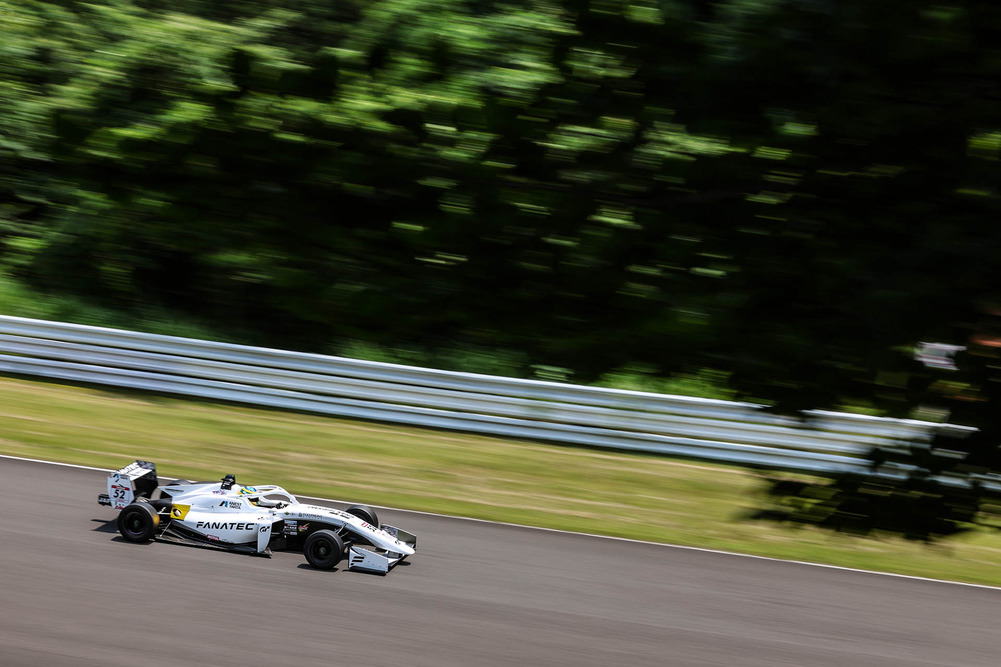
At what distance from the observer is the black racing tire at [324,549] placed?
20.8 feet

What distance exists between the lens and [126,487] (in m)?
6.75

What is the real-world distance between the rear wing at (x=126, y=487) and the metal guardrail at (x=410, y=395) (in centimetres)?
374

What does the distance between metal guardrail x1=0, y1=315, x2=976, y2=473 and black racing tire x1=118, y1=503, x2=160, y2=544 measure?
3.98 metres

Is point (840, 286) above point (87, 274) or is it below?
above

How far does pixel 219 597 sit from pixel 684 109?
174 inches

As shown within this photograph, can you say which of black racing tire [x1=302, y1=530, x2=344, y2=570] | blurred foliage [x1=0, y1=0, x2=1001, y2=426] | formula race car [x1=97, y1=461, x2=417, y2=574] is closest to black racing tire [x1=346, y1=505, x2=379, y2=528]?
formula race car [x1=97, y1=461, x2=417, y2=574]

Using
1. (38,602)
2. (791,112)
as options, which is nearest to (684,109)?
(791,112)

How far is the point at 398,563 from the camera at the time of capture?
6.57 m

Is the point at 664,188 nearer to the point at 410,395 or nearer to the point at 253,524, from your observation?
the point at 253,524

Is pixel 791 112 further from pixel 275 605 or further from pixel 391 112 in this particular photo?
pixel 275 605

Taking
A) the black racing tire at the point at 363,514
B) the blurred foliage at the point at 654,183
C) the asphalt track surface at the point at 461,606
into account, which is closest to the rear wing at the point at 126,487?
the asphalt track surface at the point at 461,606

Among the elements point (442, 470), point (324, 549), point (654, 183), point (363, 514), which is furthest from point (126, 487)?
point (654, 183)

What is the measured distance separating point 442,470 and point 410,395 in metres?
1.49

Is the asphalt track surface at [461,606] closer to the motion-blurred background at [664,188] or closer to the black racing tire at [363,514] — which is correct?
the black racing tire at [363,514]
